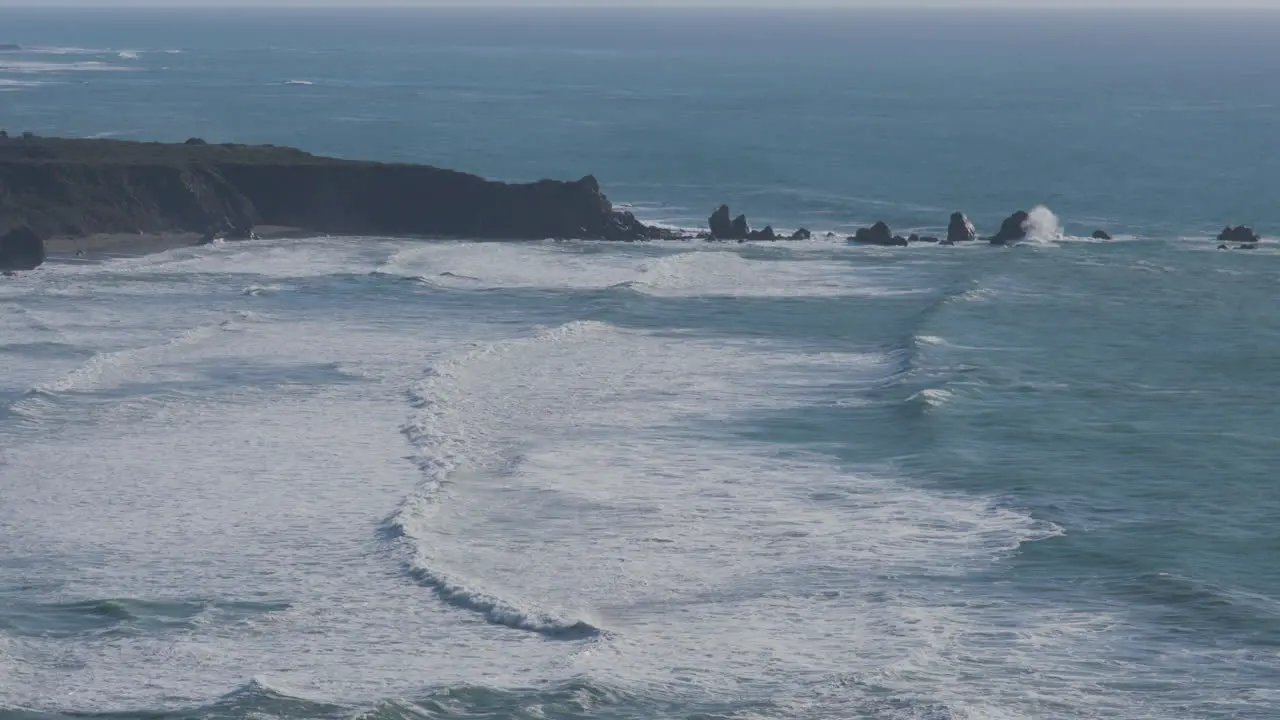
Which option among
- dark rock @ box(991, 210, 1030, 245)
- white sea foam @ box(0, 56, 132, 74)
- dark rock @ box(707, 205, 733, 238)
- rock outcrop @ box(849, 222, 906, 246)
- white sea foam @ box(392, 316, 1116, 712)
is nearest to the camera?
white sea foam @ box(392, 316, 1116, 712)

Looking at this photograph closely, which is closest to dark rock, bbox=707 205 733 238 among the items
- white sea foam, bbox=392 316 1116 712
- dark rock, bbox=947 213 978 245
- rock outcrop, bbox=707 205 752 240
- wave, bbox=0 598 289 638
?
rock outcrop, bbox=707 205 752 240

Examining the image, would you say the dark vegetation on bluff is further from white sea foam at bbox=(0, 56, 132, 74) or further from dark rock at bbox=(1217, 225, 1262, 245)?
white sea foam at bbox=(0, 56, 132, 74)

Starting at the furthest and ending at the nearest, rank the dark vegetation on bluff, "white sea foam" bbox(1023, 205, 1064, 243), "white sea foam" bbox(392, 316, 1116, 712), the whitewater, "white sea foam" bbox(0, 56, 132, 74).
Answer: "white sea foam" bbox(0, 56, 132, 74), "white sea foam" bbox(1023, 205, 1064, 243), the dark vegetation on bluff, "white sea foam" bbox(392, 316, 1116, 712), the whitewater

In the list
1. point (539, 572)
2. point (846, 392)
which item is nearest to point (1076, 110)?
point (846, 392)

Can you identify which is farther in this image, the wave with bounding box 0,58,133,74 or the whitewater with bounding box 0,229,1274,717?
the wave with bounding box 0,58,133,74

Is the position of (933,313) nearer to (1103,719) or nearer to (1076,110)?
(1103,719)

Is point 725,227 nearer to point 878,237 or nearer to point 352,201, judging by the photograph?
point 878,237
